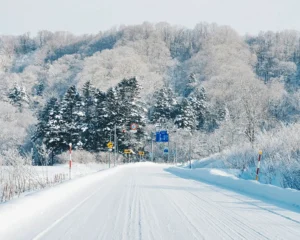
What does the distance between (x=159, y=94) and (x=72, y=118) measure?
83.9 feet

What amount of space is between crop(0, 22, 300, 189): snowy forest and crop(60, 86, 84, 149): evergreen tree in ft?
0.56

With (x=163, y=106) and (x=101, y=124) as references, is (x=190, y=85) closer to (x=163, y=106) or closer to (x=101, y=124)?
(x=163, y=106)

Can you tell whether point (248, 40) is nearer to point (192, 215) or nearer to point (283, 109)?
point (283, 109)

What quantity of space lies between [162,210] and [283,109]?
59508 millimetres

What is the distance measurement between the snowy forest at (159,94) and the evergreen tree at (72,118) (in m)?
0.17

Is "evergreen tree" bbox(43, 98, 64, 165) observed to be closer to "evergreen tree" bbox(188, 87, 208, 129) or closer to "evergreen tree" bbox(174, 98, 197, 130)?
"evergreen tree" bbox(174, 98, 197, 130)

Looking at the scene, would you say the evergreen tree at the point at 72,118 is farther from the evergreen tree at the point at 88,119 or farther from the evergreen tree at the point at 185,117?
the evergreen tree at the point at 185,117

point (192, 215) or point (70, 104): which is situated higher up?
point (70, 104)

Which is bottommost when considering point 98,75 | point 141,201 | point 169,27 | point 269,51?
point 141,201

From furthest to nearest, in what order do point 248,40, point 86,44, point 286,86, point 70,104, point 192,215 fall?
point 86,44
point 248,40
point 286,86
point 70,104
point 192,215

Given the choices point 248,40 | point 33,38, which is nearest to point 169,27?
point 248,40

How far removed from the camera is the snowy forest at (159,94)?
4041 centimetres

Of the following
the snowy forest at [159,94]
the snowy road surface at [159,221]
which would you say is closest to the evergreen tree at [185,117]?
the snowy forest at [159,94]

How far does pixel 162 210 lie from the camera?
7.82m
